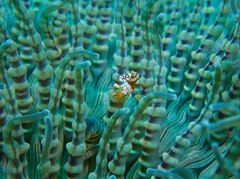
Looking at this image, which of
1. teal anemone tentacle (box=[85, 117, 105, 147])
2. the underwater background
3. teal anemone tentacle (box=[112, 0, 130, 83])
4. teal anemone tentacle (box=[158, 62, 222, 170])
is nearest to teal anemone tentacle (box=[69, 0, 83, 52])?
the underwater background

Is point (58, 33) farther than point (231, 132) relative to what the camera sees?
Yes

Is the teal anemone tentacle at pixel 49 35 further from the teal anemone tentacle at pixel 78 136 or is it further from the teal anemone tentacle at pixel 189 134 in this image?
the teal anemone tentacle at pixel 189 134

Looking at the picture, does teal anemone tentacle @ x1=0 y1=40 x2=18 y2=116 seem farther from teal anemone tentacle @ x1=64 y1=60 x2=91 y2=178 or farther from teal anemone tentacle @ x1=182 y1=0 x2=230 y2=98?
teal anemone tentacle @ x1=182 y1=0 x2=230 y2=98

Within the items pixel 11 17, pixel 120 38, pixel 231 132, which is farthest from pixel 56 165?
pixel 11 17

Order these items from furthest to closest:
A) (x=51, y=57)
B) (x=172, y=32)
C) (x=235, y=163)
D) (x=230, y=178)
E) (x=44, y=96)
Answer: (x=172, y=32) < (x=51, y=57) < (x=44, y=96) < (x=230, y=178) < (x=235, y=163)

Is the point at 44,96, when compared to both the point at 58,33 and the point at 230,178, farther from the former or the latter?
the point at 230,178

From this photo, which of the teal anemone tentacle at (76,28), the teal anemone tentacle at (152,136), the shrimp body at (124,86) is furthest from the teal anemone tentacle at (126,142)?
the teal anemone tentacle at (76,28)

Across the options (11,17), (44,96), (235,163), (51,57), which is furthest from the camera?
(11,17)

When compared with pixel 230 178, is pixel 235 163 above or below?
above
